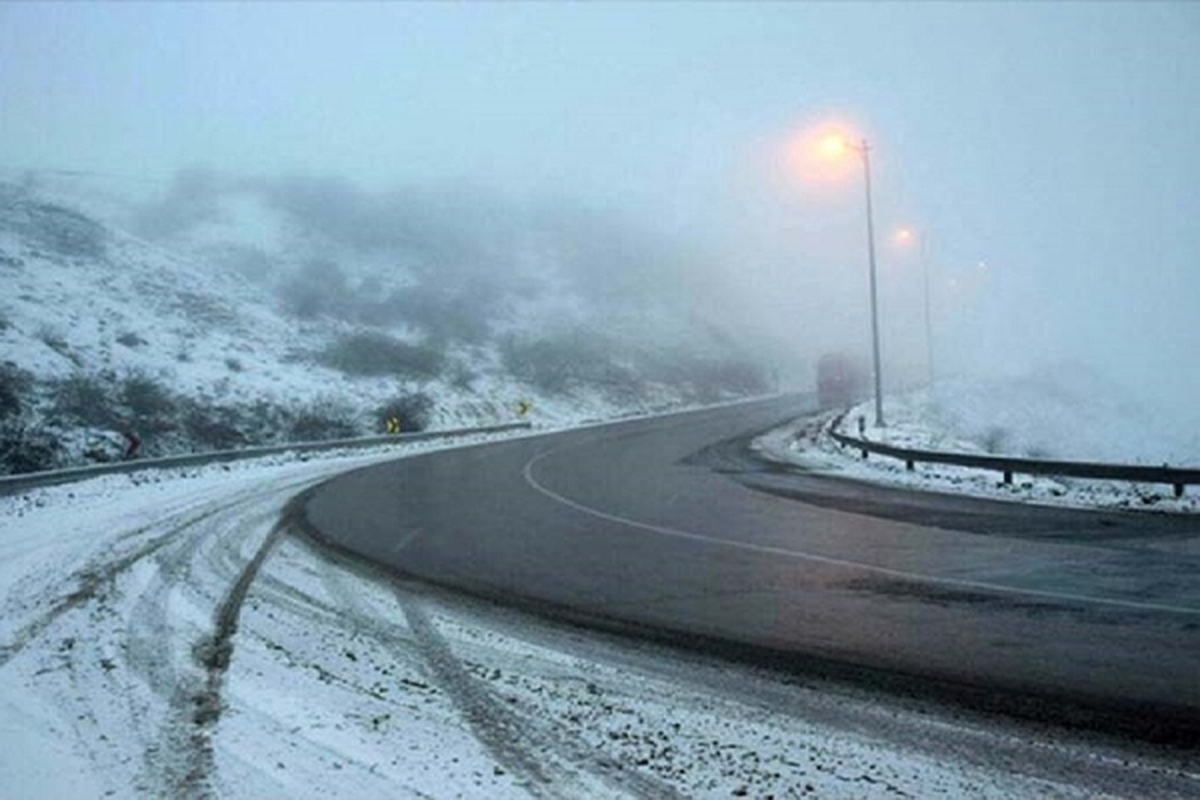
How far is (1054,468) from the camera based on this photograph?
15.7 meters

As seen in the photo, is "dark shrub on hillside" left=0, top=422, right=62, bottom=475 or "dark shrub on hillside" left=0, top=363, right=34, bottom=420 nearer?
"dark shrub on hillside" left=0, top=422, right=62, bottom=475

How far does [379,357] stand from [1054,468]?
3583cm

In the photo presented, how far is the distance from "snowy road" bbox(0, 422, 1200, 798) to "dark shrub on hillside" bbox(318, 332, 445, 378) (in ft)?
117

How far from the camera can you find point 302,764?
169 inches

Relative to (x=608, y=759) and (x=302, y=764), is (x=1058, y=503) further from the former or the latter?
(x=302, y=764)

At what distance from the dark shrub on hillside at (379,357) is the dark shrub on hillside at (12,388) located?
16.0 m

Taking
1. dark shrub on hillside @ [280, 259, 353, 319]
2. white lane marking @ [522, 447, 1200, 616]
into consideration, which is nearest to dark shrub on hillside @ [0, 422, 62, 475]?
white lane marking @ [522, 447, 1200, 616]

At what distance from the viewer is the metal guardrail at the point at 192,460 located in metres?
17.9

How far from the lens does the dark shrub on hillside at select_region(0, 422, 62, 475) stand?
70.2 feet

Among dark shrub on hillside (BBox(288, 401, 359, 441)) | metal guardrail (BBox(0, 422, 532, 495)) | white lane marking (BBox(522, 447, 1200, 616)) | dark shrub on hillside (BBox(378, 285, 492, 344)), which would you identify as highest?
dark shrub on hillside (BBox(378, 285, 492, 344))

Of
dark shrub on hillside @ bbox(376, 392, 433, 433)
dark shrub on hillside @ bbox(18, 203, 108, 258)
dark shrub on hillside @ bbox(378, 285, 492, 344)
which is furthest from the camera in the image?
dark shrub on hillside @ bbox(378, 285, 492, 344)

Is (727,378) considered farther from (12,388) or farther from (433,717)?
(433,717)

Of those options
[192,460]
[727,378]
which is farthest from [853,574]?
[727,378]

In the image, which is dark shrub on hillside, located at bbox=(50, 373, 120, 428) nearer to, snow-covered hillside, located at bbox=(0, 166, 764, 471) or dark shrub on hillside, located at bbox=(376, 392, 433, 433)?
snow-covered hillside, located at bbox=(0, 166, 764, 471)
